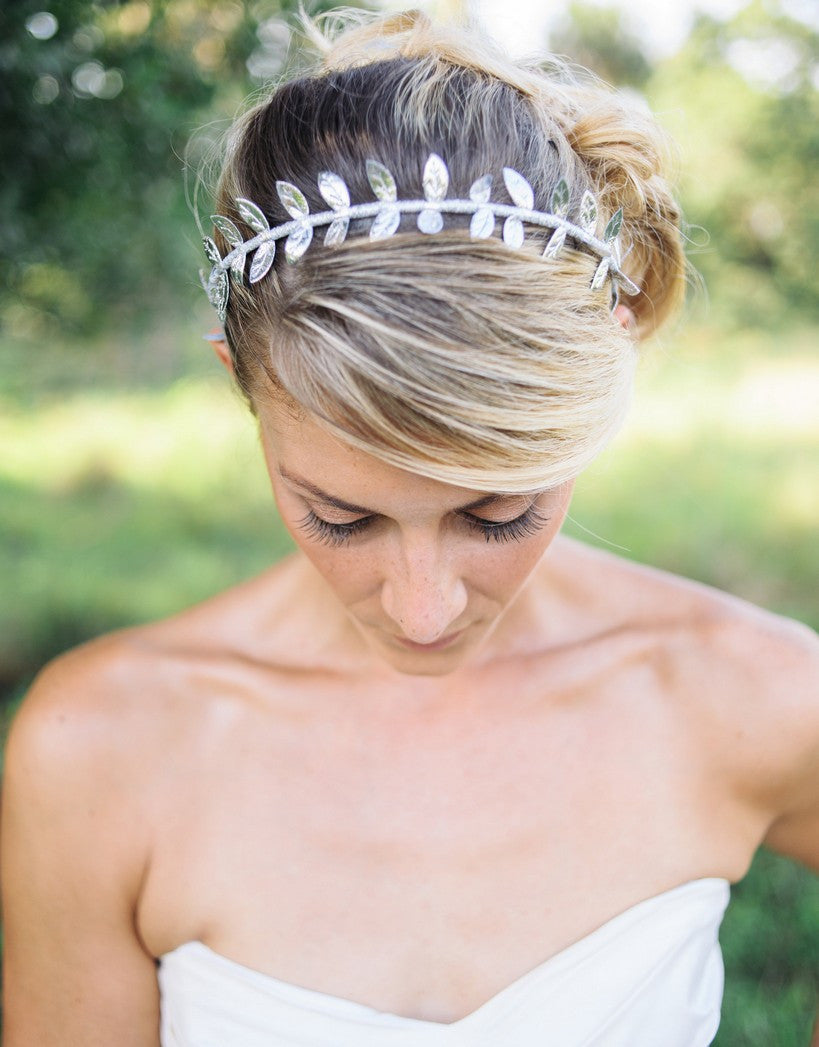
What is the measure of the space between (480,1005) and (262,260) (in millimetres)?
1304

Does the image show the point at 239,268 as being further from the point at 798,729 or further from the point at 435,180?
the point at 798,729

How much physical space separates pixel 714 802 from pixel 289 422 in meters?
1.13

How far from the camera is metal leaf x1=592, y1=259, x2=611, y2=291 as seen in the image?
1.42 meters

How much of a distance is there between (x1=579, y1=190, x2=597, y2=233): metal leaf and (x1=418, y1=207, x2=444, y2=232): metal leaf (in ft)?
0.85

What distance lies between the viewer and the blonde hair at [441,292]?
1224 mm

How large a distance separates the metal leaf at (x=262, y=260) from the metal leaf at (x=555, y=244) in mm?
384

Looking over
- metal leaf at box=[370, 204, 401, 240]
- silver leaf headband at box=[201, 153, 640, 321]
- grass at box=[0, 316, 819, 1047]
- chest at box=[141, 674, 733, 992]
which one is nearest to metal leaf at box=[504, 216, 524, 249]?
silver leaf headband at box=[201, 153, 640, 321]

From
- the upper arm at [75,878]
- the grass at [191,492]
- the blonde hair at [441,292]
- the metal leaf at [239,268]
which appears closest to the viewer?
the blonde hair at [441,292]

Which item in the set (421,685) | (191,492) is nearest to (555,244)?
(421,685)

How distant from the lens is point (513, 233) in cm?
128

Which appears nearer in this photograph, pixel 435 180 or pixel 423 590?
pixel 435 180

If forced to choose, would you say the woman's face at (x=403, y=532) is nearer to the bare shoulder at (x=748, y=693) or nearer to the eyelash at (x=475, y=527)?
the eyelash at (x=475, y=527)

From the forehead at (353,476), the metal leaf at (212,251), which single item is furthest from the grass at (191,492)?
the forehead at (353,476)

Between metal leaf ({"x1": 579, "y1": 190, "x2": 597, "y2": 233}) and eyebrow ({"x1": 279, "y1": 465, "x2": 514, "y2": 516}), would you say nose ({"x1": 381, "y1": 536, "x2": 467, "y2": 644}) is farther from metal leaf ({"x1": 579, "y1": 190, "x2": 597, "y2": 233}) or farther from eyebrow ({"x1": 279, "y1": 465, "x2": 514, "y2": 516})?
metal leaf ({"x1": 579, "y1": 190, "x2": 597, "y2": 233})
